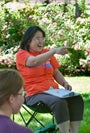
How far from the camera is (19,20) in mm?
9586

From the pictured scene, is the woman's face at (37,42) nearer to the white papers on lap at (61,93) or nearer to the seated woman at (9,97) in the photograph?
the white papers on lap at (61,93)

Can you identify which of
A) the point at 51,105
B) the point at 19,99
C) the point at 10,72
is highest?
the point at 10,72

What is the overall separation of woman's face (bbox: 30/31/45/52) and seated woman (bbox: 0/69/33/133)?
6.28 ft

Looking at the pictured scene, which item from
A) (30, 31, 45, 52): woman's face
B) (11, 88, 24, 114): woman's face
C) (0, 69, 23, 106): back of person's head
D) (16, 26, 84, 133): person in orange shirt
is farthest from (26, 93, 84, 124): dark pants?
(0, 69, 23, 106): back of person's head

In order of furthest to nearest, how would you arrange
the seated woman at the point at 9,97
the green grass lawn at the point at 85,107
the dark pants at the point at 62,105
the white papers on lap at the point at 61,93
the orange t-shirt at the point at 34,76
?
1. the green grass lawn at the point at 85,107
2. the orange t-shirt at the point at 34,76
3. the white papers on lap at the point at 61,93
4. the dark pants at the point at 62,105
5. the seated woman at the point at 9,97

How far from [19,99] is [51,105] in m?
1.56

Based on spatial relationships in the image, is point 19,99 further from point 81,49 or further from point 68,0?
point 68,0

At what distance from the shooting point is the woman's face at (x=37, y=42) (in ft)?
14.2

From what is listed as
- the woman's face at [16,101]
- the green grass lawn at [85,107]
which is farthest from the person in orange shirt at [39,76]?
the woman's face at [16,101]

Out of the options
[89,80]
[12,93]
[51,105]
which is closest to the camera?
[12,93]

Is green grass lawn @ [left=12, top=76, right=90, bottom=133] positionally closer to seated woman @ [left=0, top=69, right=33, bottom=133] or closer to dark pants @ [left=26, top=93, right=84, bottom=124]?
dark pants @ [left=26, top=93, right=84, bottom=124]

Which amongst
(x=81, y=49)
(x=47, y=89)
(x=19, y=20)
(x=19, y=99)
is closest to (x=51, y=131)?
(x=19, y=99)

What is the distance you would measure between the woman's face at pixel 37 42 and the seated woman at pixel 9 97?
1913 millimetres

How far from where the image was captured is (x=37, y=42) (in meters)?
4.33
